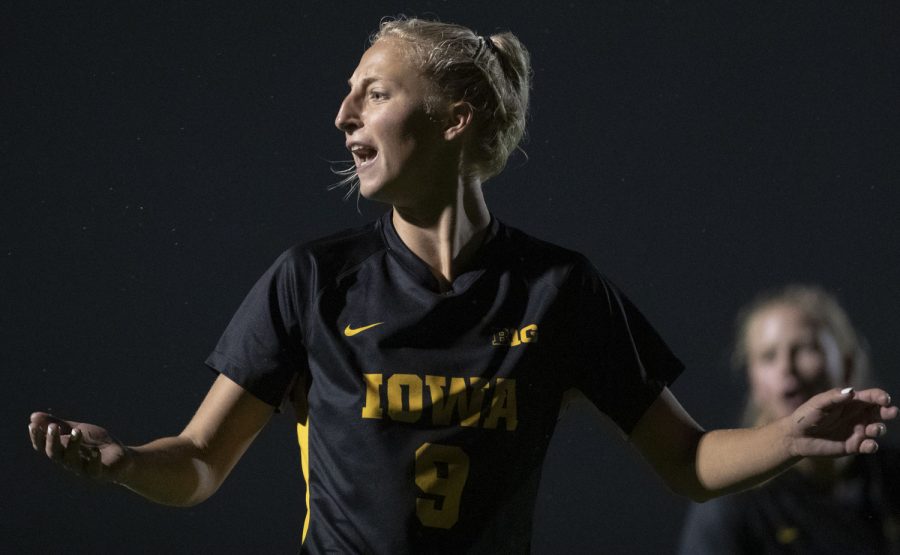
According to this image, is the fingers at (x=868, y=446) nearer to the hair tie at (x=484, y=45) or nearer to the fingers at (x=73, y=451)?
the hair tie at (x=484, y=45)

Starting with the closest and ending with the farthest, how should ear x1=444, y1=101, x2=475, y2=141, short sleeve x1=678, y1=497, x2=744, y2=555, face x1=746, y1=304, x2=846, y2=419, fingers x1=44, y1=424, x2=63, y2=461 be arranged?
1. fingers x1=44, y1=424, x2=63, y2=461
2. ear x1=444, y1=101, x2=475, y2=141
3. short sleeve x1=678, y1=497, x2=744, y2=555
4. face x1=746, y1=304, x2=846, y2=419

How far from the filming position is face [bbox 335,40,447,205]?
144 centimetres

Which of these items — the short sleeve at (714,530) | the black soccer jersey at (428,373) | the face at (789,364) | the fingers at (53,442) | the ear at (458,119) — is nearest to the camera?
the fingers at (53,442)

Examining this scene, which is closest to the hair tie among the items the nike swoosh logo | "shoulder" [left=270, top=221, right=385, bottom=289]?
"shoulder" [left=270, top=221, right=385, bottom=289]

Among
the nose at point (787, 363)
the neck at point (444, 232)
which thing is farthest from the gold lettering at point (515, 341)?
the nose at point (787, 363)

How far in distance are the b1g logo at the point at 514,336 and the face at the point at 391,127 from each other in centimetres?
21

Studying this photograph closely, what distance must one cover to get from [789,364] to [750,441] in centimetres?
50

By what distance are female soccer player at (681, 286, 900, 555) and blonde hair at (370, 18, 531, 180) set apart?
2.09 feet

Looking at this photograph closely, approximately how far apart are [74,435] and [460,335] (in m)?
0.48

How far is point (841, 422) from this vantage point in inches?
50.9

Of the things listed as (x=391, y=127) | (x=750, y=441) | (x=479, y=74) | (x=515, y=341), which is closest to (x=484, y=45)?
(x=479, y=74)

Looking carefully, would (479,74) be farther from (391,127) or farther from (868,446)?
(868,446)

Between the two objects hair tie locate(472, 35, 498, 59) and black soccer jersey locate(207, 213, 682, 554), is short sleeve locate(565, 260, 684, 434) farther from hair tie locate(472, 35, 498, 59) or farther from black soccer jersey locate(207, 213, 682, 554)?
hair tie locate(472, 35, 498, 59)

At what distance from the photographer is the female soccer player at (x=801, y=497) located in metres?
1.74
